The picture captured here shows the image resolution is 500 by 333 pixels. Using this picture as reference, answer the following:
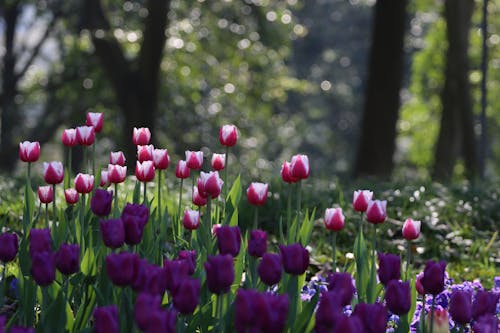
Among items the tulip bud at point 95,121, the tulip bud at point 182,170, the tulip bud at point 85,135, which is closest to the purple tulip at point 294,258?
the tulip bud at point 182,170

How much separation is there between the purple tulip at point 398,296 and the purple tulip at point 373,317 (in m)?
0.27

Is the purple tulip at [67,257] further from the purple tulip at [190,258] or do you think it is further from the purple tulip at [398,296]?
the purple tulip at [398,296]

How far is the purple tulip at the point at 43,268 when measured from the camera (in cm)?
295

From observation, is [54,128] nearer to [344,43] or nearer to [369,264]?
[369,264]

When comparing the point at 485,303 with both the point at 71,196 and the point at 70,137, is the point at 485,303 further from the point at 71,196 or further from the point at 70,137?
the point at 70,137

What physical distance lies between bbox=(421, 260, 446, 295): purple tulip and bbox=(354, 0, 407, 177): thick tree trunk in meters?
9.65

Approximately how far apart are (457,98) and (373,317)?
12.9m

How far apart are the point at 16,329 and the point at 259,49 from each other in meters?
17.1

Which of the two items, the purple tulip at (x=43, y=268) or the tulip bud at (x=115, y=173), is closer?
the purple tulip at (x=43, y=268)

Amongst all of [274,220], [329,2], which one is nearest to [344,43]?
[329,2]

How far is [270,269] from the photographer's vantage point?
2.95m

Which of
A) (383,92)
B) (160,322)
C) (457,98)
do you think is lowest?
(160,322)

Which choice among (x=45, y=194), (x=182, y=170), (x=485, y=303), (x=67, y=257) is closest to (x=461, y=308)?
(x=485, y=303)

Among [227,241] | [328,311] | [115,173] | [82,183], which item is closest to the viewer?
[328,311]
